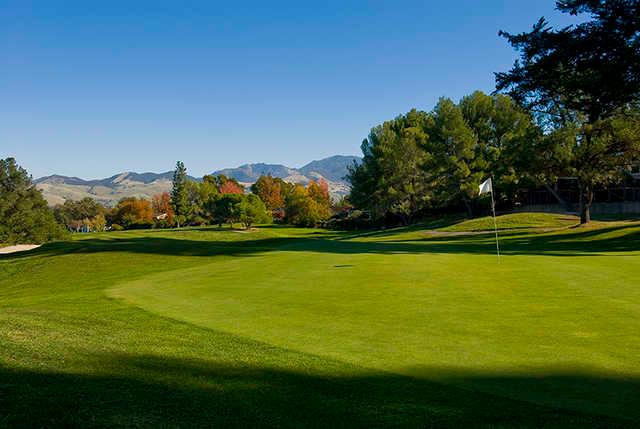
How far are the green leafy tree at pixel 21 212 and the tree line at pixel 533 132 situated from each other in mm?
54431

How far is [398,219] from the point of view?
84.6 m

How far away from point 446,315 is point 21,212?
94.6m

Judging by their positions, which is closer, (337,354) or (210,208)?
(337,354)

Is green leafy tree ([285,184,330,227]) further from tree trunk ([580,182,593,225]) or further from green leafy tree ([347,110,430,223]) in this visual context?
tree trunk ([580,182,593,225])

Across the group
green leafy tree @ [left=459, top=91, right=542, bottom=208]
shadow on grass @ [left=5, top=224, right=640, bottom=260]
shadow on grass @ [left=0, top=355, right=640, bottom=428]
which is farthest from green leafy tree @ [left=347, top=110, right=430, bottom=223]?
shadow on grass @ [left=0, top=355, right=640, bottom=428]

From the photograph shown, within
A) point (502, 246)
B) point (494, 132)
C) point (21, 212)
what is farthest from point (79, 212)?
point (502, 246)

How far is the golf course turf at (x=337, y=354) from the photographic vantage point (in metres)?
5.40

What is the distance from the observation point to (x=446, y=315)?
10555 millimetres

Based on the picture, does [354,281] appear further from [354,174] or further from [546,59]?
[354,174]

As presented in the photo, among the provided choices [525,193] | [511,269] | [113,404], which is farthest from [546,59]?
[525,193]

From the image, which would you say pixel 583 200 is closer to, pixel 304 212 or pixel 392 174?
pixel 392 174

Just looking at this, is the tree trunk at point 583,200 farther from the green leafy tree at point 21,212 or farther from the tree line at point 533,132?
the green leafy tree at point 21,212

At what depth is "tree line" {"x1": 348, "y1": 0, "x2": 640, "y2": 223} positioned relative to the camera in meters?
20.0

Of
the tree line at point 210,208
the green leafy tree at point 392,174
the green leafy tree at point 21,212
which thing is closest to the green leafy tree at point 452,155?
the green leafy tree at point 392,174
